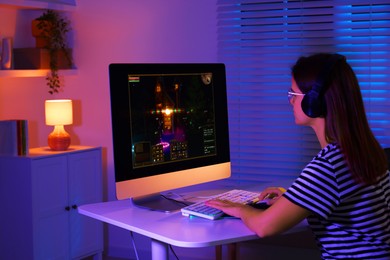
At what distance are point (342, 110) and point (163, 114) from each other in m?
0.89

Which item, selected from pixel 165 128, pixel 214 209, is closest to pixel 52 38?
pixel 165 128

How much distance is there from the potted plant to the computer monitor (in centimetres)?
177

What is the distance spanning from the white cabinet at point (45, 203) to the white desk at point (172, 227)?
117 centimetres

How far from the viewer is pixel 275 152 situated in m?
3.90

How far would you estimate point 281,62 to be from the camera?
3.84 meters

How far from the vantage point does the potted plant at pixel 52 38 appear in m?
4.29

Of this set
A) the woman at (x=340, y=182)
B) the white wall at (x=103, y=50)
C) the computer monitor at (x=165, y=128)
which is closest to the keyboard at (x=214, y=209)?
the computer monitor at (x=165, y=128)

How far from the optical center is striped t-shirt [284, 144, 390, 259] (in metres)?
2.02

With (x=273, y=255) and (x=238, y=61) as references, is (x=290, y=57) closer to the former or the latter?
(x=238, y=61)

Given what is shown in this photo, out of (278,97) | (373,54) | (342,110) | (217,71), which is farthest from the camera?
(278,97)

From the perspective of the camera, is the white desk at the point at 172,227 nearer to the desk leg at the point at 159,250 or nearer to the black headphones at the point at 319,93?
the desk leg at the point at 159,250

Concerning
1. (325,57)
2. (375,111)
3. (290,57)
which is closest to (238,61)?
(290,57)

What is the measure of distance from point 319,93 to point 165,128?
0.84 meters

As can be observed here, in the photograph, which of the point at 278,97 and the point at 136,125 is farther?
the point at 278,97
